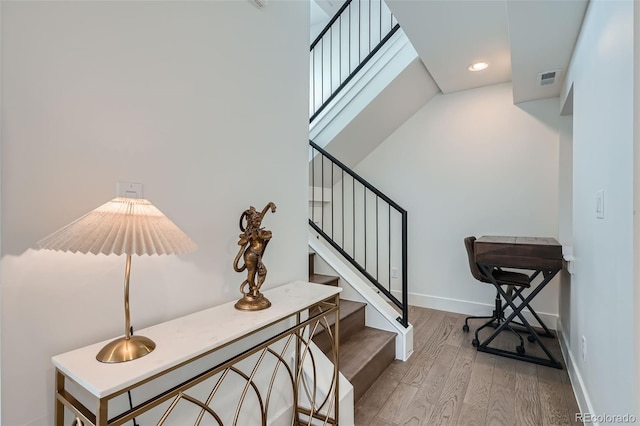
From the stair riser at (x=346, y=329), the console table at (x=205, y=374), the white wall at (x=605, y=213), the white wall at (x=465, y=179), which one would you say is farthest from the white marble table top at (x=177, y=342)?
the white wall at (x=465, y=179)

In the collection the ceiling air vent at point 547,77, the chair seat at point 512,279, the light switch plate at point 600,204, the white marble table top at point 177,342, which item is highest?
the ceiling air vent at point 547,77

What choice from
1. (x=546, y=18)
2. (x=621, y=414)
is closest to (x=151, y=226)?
(x=621, y=414)

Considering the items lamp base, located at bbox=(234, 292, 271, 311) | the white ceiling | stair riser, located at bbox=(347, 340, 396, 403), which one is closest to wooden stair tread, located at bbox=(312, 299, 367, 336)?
stair riser, located at bbox=(347, 340, 396, 403)

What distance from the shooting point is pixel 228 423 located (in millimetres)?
1301

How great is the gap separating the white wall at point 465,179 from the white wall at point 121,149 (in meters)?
2.46

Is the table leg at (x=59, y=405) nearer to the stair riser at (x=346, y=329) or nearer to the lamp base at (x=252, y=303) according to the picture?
the lamp base at (x=252, y=303)

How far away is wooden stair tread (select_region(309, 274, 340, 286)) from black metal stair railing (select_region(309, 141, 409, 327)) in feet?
3.22

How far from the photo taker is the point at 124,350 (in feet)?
2.65

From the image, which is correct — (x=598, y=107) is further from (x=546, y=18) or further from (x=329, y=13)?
(x=329, y=13)

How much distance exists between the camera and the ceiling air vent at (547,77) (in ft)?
8.25

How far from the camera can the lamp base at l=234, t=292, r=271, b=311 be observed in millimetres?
1223

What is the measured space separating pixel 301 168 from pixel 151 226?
1066mm

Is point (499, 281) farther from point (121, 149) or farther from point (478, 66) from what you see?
point (121, 149)

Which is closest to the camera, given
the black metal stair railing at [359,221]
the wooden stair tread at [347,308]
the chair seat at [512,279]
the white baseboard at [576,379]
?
the white baseboard at [576,379]
